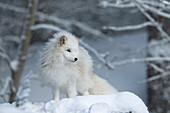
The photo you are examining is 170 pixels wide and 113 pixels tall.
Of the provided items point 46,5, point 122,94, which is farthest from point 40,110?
point 46,5

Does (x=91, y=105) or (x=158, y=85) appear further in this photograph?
(x=158, y=85)

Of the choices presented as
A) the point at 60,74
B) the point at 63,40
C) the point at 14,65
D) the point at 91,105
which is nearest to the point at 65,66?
the point at 60,74

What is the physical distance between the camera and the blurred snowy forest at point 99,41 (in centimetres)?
687

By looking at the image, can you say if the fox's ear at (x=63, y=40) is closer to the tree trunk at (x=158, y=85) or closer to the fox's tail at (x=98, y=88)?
the fox's tail at (x=98, y=88)

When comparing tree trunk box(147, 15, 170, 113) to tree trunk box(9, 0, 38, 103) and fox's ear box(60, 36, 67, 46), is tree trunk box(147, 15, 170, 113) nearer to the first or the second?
tree trunk box(9, 0, 38, 103)

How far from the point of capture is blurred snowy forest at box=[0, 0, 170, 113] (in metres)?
6.87

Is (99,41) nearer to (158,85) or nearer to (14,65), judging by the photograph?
(158,85)

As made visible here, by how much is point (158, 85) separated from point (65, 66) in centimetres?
405

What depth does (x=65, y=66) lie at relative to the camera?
11.7ft

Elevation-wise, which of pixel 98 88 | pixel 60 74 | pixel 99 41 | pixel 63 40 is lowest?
pixel 99 41

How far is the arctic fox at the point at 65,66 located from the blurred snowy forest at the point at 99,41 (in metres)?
1.81

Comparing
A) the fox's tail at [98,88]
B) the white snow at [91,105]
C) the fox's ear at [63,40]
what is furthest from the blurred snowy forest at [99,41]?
the white snow at [91,105]

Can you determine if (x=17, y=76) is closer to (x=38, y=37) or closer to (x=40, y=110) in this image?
(x=38, y=37)

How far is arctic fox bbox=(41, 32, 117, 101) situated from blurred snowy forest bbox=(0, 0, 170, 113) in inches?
71.3
